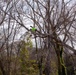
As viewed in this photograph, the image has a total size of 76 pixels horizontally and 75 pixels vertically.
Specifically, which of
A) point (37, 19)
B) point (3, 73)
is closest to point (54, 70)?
point (3, 73)

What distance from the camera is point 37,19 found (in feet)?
70.2

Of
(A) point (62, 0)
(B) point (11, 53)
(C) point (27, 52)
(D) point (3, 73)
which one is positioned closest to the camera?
(A) point (62, 0)

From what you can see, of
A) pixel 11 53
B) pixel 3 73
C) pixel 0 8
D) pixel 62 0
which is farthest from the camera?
pixel 11 53

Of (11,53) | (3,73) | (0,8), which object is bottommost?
(3,73)

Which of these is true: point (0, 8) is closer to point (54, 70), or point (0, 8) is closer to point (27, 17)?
point (27, 17)

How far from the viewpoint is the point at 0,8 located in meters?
20.0

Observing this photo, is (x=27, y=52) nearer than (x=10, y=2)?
No

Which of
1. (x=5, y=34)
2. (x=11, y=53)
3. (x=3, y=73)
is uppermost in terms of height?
(x=5, y=34)

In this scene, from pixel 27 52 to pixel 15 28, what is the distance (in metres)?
4.66

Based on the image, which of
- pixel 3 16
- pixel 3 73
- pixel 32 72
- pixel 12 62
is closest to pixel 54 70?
pixel 32 72

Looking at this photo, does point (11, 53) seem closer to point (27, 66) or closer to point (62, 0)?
point (27, 66)

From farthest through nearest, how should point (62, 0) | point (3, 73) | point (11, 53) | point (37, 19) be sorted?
point (11, 53)
point (3, 73)
point (37, 19)
point (62, 0)

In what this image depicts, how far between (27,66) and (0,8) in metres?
10.5

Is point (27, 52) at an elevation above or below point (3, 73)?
above
